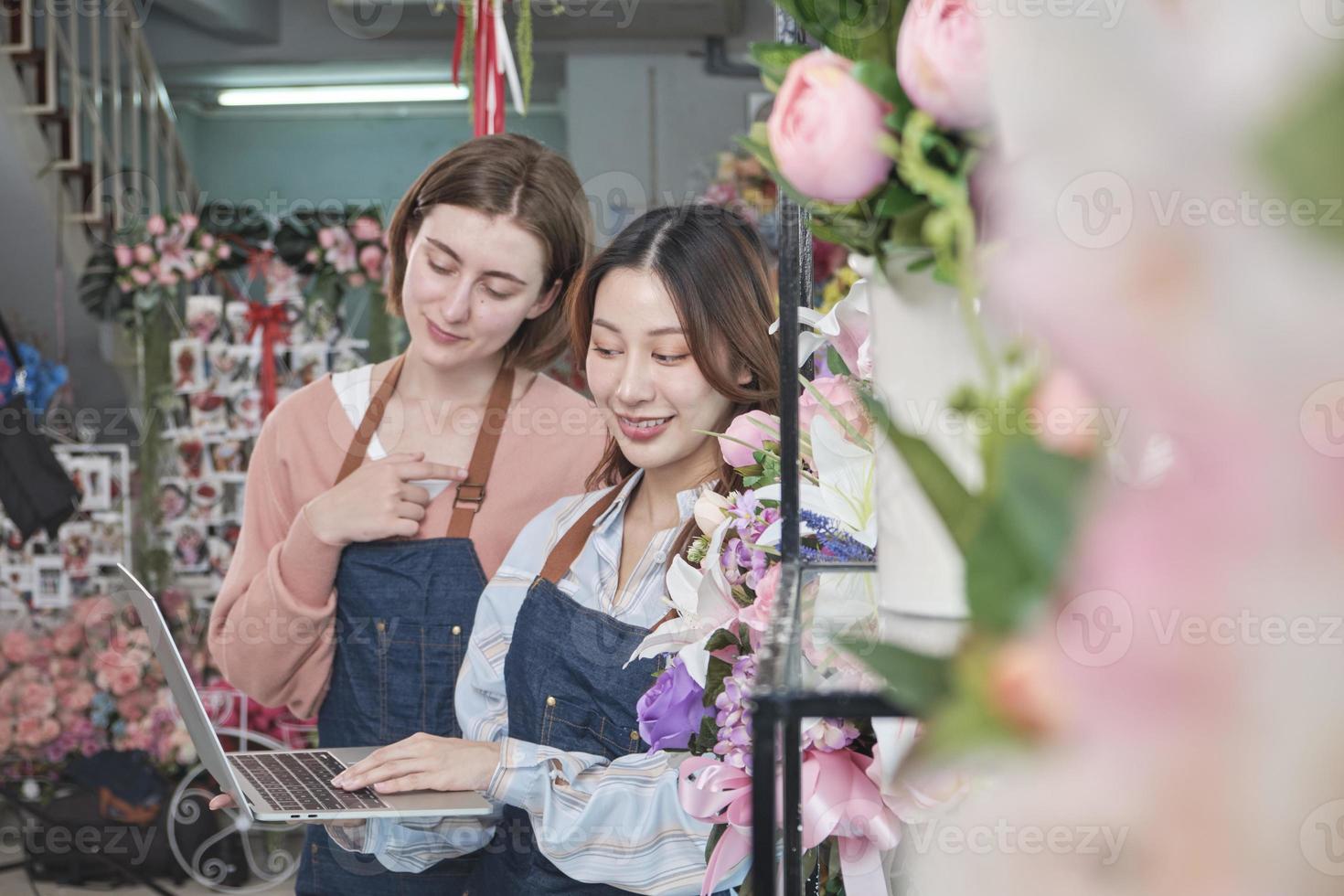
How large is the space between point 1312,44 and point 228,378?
3748mm

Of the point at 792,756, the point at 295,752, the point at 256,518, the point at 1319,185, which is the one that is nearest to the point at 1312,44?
the point at 1319,185

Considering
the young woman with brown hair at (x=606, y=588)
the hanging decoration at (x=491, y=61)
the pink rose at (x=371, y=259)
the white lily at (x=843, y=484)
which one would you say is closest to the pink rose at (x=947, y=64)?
the white lily at (x=843, y=484)

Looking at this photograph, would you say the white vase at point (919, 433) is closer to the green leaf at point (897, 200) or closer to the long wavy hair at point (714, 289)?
the green leaf at point (897, 200)

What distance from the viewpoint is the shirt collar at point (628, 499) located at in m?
1.38

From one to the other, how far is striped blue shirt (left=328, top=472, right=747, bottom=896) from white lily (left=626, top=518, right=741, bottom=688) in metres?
0.14

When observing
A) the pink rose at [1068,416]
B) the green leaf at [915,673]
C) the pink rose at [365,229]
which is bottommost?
the green leaf at [915,673]

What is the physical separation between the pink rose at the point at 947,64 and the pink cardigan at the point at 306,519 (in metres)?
1.45

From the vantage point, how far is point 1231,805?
25 centimetres

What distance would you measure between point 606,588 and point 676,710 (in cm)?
71

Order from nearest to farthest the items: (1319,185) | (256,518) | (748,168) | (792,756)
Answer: (1319,185), (792,756), (256,518), (748,168)

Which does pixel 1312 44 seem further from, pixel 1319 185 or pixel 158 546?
pixel 158 546

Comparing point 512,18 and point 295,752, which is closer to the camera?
point 295,752

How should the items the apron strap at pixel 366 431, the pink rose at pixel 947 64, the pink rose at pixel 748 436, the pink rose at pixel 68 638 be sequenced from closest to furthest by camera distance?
1. the pink rose at pixel 947 64
2. the pink rose at pixel 748 436
3. the apron strap at pixel 366 431
4. the pink rose at pixel 68 638

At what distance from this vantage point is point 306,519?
5.54ft
